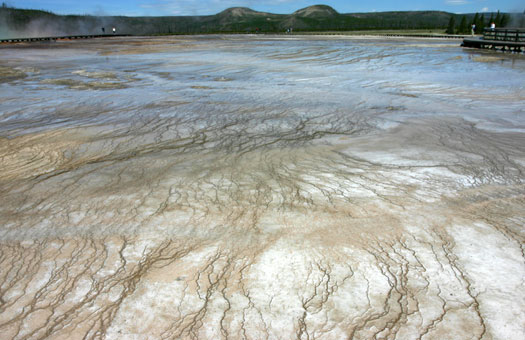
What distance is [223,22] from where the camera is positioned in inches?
5979

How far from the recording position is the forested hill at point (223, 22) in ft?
220

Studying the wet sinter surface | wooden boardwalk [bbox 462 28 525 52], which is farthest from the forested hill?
the wet sinter surface

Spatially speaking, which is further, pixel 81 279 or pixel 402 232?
pixel 402 232

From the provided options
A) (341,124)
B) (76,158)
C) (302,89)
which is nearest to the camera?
(76,158)

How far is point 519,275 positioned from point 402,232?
0.67m

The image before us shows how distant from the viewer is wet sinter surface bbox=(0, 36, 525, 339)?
1788mm

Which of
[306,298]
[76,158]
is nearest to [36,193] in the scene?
[76,158]

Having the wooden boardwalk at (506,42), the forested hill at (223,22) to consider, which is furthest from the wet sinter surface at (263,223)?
the forested hill at (223,22)

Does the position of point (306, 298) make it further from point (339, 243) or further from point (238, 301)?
point (339, 243)

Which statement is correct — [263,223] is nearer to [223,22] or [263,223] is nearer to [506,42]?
[506,42]

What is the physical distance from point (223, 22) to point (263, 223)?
162 metres

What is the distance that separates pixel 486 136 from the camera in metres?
4.51

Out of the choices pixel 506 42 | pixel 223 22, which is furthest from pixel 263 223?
pixel 223 22

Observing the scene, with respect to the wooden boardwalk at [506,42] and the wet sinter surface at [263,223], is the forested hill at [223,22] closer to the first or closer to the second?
the wooden boardwalk at [506,42]
